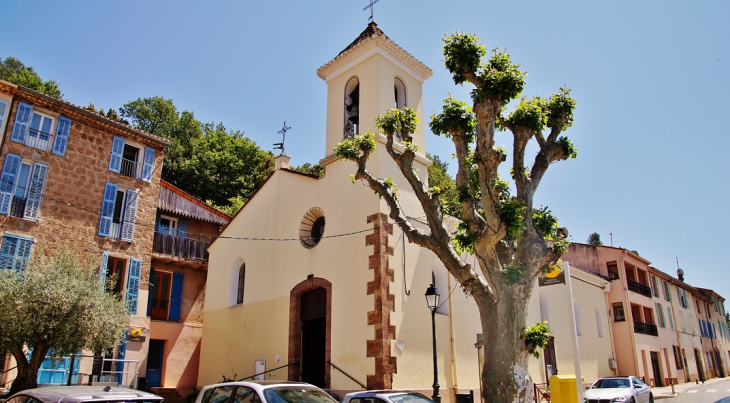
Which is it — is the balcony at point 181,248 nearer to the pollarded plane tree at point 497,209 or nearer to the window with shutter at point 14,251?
the window with shutter at point 14,251

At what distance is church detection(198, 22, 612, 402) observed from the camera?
14.7 meters

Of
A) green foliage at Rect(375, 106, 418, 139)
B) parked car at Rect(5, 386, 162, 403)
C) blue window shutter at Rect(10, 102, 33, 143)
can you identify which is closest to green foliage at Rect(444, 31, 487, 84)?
green foliage at Rect(375, 106, 418, 139)

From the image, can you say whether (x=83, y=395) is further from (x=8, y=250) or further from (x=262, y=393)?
(x=8, y=250)

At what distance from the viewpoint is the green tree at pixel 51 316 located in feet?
41.9

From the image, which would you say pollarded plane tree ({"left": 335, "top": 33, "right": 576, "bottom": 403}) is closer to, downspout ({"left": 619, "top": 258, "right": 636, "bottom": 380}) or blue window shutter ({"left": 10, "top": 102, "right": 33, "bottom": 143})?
blue window shutter ({"left": 10, "top": 102, "right": 33, "bottom": 143})

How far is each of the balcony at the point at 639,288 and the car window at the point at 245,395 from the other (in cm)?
2827

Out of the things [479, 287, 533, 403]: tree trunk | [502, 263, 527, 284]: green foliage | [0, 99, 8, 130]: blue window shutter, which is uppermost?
[0, 99, 8, 130]: blue window shutter

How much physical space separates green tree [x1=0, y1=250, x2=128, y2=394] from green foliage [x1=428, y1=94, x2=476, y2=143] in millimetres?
10460

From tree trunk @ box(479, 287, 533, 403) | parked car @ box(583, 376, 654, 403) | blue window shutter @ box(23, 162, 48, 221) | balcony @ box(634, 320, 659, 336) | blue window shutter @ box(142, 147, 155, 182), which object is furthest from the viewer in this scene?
balcony @ box(634, 320, 659, 336)

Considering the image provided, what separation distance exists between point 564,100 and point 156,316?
1886cm

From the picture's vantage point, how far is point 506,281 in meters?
10.2

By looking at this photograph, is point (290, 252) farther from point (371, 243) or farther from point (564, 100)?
point (564, 100)

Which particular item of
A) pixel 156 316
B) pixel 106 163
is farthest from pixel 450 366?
pixel 106 163

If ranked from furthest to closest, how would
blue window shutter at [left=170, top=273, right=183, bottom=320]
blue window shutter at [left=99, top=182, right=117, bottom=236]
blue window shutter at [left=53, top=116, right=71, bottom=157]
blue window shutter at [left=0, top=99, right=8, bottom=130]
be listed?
blue window shutter at [left=170, top=273, right=183, bottom=320] < blue window shutter at [left=99, top=182, right=117, bottom=236] < blue window shutter at [left=53, top=116, right=71, bottom=157] < blue window shutter at [left=0, top=99, right=8, bottom=130]
